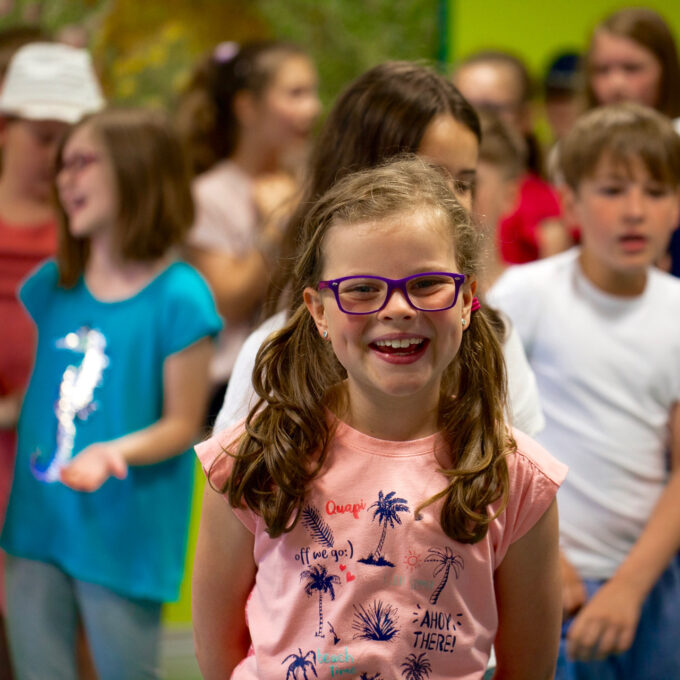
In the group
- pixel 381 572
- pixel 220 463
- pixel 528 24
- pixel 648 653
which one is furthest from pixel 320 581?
pixel 528 24

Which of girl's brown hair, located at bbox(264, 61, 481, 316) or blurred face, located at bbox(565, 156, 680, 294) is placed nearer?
girl's brown hair, located at bbox(264, 61, 481, 316)

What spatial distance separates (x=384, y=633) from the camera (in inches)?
55.2

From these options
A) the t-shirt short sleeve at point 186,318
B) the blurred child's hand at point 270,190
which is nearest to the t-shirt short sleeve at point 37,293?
the t-shirt short sleeve at point 186,318

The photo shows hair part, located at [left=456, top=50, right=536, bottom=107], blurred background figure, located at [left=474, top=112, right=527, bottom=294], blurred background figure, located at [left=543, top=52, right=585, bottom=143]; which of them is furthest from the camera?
blurred background figure, located at [left=543, top=52, right=585, bottom=143]

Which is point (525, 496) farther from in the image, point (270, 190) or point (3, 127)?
point (270, 190)

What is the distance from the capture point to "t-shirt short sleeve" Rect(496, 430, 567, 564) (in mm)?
1458

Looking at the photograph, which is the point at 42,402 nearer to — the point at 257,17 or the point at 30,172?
the point at 30,172

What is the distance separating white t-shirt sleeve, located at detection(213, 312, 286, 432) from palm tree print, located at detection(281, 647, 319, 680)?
14.8 inches

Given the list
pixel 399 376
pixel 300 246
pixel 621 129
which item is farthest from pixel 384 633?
pixel 621 129

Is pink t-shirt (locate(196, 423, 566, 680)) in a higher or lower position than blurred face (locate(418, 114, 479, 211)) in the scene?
Answer: lower

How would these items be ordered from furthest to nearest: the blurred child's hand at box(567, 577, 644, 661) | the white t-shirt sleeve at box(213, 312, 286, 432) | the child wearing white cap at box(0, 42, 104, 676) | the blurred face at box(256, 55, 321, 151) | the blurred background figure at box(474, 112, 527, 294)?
the blurred face at box(256, 55, 321, 151) < the blurred background figure at box(474, 112, 527, 294) < the child wearing white cap at box(0, 42, 104, 676) < the blurred child's hand at box(567, 577, 644, 661) < the white t-shirt sleeve at box(213, 312, 286, 432)

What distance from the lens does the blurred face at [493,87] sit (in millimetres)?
3916

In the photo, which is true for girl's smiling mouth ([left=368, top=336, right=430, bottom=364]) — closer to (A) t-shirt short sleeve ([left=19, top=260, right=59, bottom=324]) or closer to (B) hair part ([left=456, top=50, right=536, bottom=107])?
(A) t-shirt short sleeve ([left=19, top=260, right=59, bottom=324])

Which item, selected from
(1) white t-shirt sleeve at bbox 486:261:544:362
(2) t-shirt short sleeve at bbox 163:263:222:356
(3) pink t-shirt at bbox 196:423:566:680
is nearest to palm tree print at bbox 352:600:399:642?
(3) pink t-shirt at bbox 196:423:566:680
